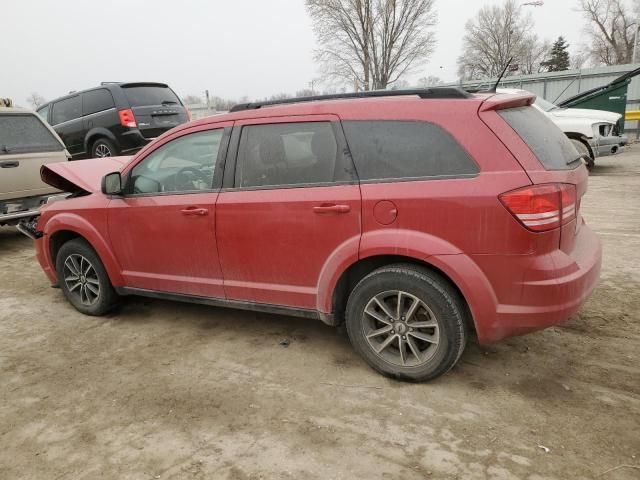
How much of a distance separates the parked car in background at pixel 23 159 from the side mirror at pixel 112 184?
2.91 metres

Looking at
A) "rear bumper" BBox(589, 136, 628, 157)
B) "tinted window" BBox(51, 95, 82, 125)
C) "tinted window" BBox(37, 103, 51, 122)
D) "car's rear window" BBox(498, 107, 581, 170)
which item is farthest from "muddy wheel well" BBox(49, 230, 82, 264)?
"rear bumper" BBox(589, 136, 628, 157)

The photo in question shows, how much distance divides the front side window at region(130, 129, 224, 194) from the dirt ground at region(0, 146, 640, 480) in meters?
1.19

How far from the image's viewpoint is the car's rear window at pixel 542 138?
107 inches

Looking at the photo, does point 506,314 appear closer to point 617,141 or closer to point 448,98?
point 448,98

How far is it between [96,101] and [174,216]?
23.7 ft

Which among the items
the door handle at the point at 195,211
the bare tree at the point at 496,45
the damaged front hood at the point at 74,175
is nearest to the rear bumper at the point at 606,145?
the door handle at the point at 195,211

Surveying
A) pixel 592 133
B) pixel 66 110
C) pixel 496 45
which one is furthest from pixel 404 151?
pixel 496 45

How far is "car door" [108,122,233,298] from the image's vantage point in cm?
356

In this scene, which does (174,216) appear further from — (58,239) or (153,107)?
(153,107)

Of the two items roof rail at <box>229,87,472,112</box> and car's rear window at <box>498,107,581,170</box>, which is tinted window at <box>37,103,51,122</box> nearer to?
roof rail at <box>229,87,472,112</box>

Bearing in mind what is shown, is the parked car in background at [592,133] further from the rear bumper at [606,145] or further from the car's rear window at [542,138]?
the car's rear window at [542,138]

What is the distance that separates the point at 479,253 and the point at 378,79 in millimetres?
32979

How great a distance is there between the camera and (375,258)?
3037 millimetres

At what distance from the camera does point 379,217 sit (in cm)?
290
